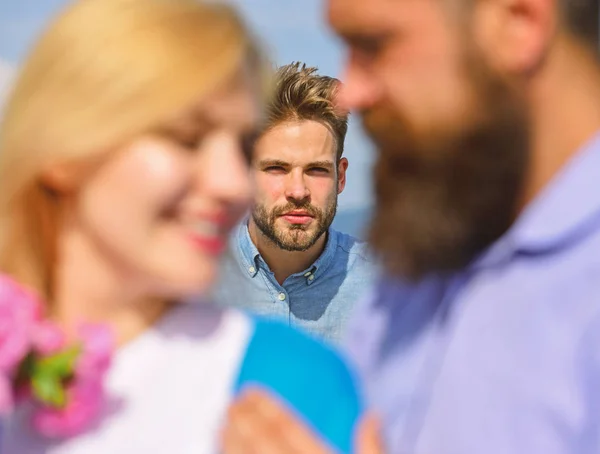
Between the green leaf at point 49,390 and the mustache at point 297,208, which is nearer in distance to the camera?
the green leaf at point 49,390

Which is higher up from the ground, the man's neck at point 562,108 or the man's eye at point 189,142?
the man's neck at point 562,108

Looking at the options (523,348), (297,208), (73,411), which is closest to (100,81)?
(73,411)

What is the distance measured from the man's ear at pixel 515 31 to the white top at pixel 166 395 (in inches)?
20.7

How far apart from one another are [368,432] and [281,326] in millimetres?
216

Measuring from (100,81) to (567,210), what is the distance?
626 mm

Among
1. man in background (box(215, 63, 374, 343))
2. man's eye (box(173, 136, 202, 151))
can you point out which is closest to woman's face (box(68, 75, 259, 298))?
man's eye (box(173, 136, 202, 151))

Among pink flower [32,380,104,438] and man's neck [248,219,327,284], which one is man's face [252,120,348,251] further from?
pink flower [32,380,104,438]

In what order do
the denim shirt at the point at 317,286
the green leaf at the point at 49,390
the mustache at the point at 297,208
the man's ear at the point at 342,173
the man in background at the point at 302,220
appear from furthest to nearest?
1. the man's ear at the point at 342,173
2. the denim shirt at the point at 317,286
3. the mustache at the point at 297,208
4. the man in background at the point at 302,220
5. the green leaf at the point at 49,390

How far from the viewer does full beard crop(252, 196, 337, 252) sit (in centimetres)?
342

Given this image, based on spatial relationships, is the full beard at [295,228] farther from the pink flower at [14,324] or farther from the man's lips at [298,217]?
the pink flower at [14,324]

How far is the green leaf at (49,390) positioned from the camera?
1.22 metres

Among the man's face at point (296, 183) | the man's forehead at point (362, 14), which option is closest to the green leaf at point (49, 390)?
the man's forehead at point (362, 14)

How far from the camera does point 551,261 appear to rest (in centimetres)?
119

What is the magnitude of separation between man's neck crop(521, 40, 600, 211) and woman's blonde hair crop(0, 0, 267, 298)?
0.40 m
